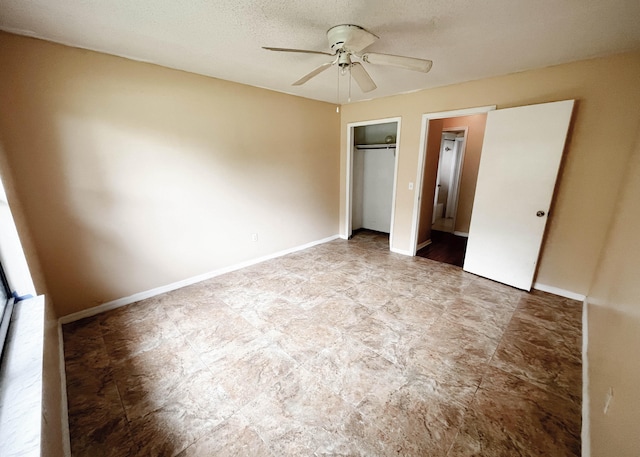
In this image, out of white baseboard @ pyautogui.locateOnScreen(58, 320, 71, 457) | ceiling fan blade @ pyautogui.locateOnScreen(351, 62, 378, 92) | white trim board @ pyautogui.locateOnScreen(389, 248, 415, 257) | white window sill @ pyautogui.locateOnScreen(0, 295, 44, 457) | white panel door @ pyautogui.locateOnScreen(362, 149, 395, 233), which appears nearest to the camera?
white window sill @ pyautogui.locateOnScreen(0, 295, 44, 457)

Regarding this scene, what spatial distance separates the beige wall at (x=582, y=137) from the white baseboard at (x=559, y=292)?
0.14 feet

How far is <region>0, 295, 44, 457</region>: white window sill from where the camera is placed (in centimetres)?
82

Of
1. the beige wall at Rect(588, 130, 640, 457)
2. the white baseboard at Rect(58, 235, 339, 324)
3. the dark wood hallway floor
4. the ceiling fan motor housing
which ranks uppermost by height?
the ceiling fan motor housing

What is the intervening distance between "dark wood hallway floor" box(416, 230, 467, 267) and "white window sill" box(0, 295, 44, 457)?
4019 mm

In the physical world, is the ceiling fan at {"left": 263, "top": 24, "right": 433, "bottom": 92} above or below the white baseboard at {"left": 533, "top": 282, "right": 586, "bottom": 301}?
above

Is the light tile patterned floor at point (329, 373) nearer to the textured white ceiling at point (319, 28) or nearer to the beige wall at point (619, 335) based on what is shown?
the beige wall at point (619, 335)

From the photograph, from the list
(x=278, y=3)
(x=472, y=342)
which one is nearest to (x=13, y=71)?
(x=278, y=3)

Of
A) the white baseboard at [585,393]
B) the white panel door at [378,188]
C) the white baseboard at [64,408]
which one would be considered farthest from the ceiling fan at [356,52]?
the white panel door at [378,188]

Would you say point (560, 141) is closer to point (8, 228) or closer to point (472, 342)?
point (472, 342)

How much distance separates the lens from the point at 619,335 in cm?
130

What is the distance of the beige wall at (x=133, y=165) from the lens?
2.00m

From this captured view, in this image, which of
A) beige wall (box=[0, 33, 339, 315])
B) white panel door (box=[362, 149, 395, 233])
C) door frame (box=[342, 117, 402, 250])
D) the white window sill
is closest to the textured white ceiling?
beige wall (box=[0, 33, 339, 315])

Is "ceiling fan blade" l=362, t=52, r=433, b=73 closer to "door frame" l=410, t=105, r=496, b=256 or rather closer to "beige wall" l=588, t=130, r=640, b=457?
"beige wall" l=588, t=130, r=640, b=457

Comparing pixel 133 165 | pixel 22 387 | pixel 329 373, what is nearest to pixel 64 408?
pixel 22 387
